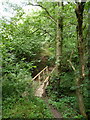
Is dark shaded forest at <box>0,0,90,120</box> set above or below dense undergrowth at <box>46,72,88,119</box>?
above

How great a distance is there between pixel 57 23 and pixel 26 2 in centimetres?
209

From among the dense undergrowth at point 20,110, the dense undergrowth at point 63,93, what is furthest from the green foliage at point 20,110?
the dense undergrowth at point 63,93

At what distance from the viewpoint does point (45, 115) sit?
3.94 metres

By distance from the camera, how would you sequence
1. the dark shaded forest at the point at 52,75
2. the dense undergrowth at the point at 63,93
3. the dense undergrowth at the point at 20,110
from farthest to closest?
the dense undergrowth at the point at 63,93 < the dark shaded forest at the point at 52,75 < the dense undergrowth at the point at 20,110

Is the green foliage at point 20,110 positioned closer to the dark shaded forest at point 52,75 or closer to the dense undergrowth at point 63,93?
the dark shaded forest at point 52,75

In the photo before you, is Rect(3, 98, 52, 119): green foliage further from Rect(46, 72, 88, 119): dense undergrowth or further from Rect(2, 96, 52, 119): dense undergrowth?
Rect(46, 72, 88, 119): dense undergrowth

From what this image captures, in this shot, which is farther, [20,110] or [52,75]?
[52,75]

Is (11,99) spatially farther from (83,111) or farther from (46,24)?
(46,24)

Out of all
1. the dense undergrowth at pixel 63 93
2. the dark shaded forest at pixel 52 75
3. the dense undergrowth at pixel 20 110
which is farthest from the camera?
the dense undergrowth at pixel 63 93

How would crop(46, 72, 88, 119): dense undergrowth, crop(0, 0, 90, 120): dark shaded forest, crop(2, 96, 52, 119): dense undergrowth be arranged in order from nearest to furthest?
crop(2, 96, 52, 119): dense undergrowth, crop(0, 0, 90, 120): dark shaded forest, crop(46, 72, 88, 119): dense undergrowth

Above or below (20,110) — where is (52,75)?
above

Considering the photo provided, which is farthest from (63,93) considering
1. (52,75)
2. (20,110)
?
(20,110)

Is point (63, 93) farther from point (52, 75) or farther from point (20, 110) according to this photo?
point (20, 110)

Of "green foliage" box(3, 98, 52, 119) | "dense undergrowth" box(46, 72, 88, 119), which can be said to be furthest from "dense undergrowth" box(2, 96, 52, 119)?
"dense undergrowth" box(46, 72, 88, 119)
